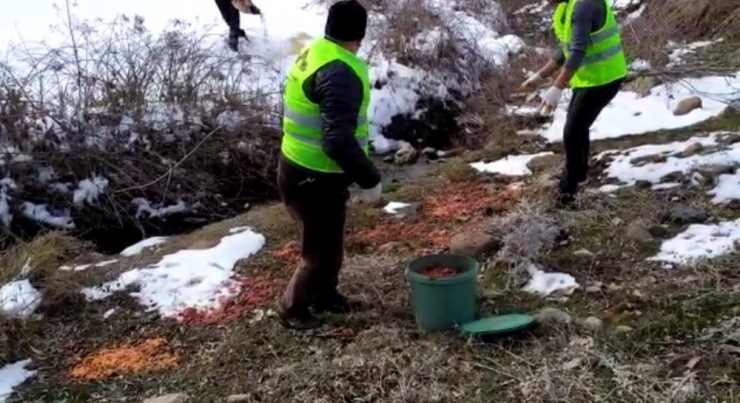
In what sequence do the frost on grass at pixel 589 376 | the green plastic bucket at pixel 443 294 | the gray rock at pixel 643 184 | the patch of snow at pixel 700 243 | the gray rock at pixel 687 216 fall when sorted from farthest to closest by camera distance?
the gray rock at pixel 643 184, the gray rock at pixel 687 216, the patch of snow at pixel 700 243, the green plastic bucket at pixel 443 294, the frost on grass at pixel 589 376

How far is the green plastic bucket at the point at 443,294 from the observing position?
3957 millimetres

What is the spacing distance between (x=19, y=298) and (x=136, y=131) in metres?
3.07

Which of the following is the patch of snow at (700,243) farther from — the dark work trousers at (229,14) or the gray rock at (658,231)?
the dark work trousers at (229,14)

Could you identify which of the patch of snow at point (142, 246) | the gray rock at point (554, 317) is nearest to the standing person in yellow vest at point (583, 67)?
the gray rock at point (554, 317)

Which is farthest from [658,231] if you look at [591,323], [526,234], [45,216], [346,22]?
[45,216]

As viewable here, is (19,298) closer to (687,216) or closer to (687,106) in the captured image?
(687,216)

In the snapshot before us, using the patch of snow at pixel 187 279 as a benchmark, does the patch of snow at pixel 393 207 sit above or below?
below

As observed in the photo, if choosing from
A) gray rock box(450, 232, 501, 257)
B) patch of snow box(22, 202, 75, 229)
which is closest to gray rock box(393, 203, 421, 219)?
gray rock box(450, 232, 501, 257)

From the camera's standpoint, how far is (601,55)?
17.0ft

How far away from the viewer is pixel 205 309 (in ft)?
15.8

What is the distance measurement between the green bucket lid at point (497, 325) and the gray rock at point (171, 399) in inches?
50.6

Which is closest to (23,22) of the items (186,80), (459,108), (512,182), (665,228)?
(186,80)

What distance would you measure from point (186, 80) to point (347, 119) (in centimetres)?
468

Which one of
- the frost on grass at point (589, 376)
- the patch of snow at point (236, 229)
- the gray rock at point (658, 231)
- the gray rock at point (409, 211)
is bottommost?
the frost on grass at point (589, 376)
